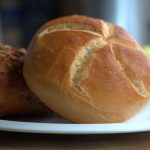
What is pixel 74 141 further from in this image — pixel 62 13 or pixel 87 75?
pixel 62 13

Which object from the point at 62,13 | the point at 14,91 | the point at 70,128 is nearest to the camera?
the point at 70,128

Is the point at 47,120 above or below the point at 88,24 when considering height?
below

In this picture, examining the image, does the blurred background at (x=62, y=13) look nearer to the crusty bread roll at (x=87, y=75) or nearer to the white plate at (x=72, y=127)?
the crusty bread roll at (x=87, y=75)

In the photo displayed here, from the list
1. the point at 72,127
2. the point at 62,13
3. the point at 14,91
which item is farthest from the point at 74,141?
the point at 62,13

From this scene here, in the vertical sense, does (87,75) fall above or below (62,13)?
above

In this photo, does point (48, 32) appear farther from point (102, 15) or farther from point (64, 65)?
point (102, 15)

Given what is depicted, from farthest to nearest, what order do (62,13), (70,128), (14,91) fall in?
1. (62,13)
2. (14,91)
3. (70,128)

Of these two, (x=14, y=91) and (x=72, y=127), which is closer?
(x=72, y=127)

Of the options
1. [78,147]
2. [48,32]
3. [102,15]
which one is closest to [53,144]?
[78,147]
